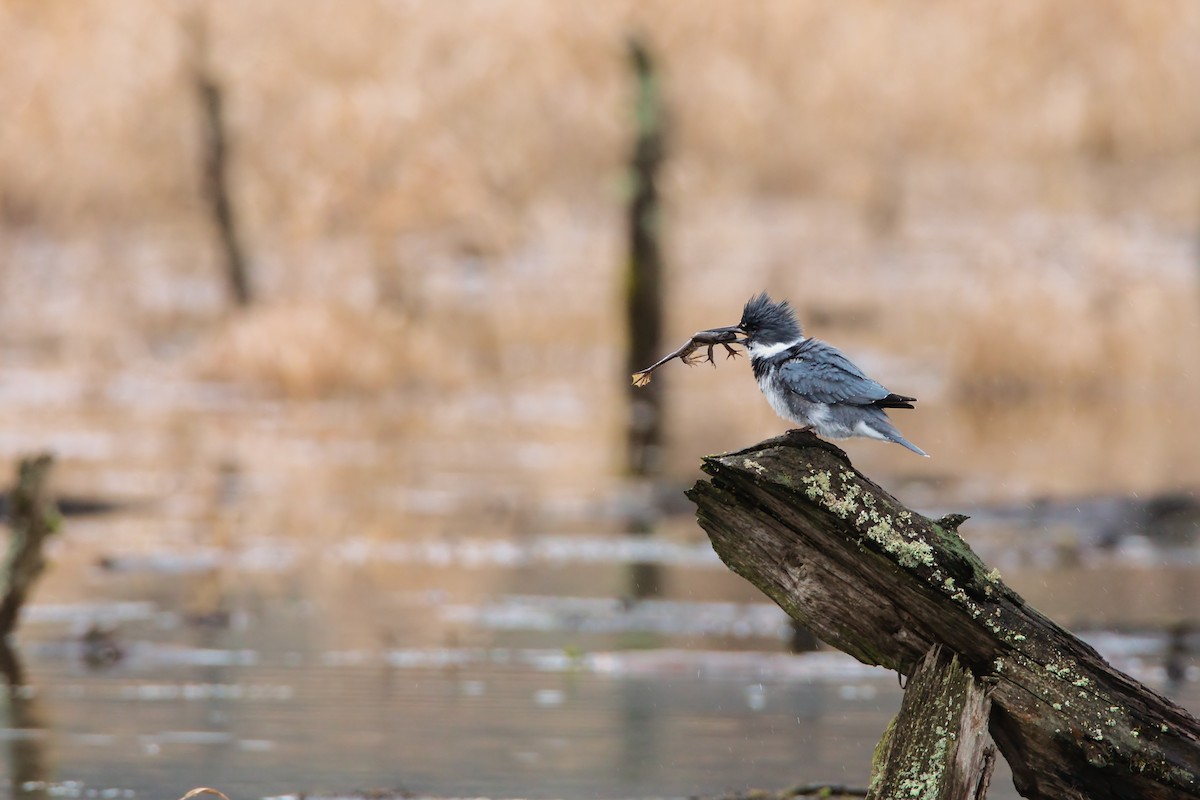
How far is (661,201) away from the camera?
2452 centimetres

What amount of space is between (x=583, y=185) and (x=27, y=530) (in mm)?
29210

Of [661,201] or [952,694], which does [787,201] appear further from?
[952,694]

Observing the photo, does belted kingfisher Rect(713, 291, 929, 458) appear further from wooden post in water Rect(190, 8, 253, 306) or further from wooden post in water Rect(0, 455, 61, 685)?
wooden post in water Rect(190, 8, 253, 306)

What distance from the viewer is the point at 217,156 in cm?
2972

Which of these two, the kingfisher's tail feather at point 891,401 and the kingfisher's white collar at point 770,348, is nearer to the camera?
the kingfisher's tail feather at point 891,401

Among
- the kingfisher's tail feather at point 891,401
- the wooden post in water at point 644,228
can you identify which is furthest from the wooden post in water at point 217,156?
the kingfisher's tail feather at point 891,401

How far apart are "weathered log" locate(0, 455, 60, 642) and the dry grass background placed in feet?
44.0

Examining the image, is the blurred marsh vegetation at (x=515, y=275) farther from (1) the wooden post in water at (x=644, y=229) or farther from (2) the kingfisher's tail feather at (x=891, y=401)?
(2) the kingfisher's tail feather at (x=891, y=401)

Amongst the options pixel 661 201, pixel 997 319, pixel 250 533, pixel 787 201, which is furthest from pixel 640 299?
pixel 787 201

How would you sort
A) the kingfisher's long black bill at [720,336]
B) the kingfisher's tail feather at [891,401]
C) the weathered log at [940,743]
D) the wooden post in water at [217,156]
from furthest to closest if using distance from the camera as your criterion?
the wooden post in water at [217,156], the kingfisher's long black bill at [720,336], the kingfisher's tail feather at [891,401], the weathered log at [940,743]

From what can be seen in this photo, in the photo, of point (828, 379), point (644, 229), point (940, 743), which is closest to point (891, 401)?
point (828, 379)

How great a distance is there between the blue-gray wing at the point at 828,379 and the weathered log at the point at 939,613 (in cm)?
14

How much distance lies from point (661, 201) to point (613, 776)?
59.5 ft

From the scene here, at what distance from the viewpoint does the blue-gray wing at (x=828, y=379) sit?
5285mm
